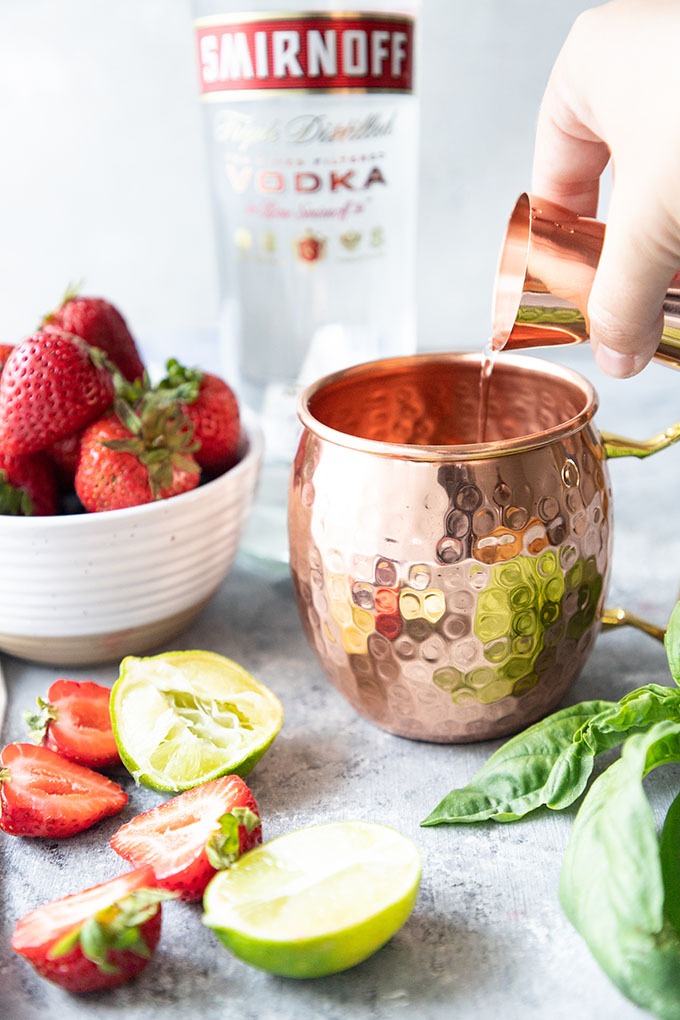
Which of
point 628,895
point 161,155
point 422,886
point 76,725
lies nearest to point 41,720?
point 76,725

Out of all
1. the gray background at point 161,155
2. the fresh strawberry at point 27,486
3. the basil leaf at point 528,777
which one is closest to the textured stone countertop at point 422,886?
the basil leaf at point 528,777

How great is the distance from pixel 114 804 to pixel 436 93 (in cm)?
95

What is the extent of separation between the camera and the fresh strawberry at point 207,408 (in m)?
0.73

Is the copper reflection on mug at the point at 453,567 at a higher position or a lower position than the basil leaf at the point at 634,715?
higher

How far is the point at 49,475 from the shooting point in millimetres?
718

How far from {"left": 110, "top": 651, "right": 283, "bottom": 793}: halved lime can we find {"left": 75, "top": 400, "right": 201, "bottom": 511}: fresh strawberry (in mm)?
120

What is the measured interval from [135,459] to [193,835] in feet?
0.89

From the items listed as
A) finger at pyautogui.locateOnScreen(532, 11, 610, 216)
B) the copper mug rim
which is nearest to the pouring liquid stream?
the copper mug rim

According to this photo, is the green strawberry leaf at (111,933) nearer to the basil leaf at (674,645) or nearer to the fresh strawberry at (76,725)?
the fresh strawberry at (76,725)

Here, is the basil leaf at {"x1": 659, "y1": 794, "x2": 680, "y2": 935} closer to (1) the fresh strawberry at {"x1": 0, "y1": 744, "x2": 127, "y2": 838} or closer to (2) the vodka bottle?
(1) the fresh strawberry at {"x1": 0, "y1": 744, "x2": 127, "y2": 838}

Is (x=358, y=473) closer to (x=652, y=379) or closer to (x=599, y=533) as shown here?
(x=599, y=533)

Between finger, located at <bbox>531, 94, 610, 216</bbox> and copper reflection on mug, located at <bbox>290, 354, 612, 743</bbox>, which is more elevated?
finger, located at <bbox>531, 94, 610, 216</bbox>

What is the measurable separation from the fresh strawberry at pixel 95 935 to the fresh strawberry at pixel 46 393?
328 mm

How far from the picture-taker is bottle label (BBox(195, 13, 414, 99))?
2.69 feet
